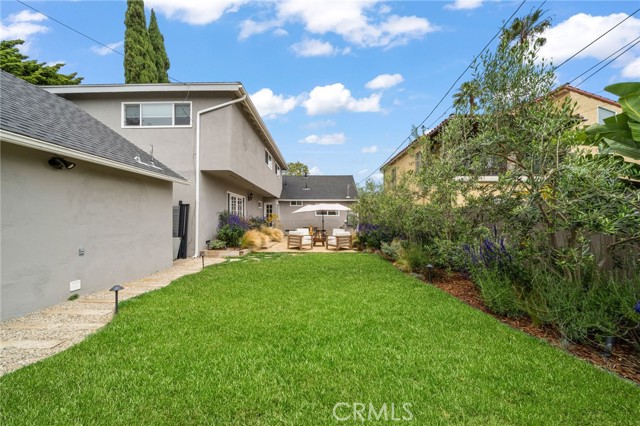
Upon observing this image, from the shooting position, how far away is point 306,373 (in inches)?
134

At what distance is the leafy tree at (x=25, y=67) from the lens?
1966 cm

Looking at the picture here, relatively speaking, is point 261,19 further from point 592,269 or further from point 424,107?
point 592,269

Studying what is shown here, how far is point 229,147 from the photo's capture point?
12.3 m

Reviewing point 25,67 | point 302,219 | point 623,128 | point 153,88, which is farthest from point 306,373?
point 25,67

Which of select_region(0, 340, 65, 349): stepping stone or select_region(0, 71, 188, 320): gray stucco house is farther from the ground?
select_region(0, 71, 188, 320): gray stucco house

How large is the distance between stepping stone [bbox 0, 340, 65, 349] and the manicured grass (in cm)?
55

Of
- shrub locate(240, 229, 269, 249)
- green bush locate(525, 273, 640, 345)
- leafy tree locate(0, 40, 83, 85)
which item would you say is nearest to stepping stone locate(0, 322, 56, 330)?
green bush locate(525, 273, 640, 345)

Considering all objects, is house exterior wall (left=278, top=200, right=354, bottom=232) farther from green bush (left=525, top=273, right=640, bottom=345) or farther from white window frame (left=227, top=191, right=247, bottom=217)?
green bush (left=525, top=273, right=640, bottom=345)

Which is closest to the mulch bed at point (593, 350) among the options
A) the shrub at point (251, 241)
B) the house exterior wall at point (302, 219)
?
the shrub at point (251, 241)

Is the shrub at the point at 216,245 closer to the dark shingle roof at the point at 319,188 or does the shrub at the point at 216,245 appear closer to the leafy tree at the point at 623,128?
the leafy tree at the point at 623,128

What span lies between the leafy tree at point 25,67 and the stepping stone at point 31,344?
2354 cm

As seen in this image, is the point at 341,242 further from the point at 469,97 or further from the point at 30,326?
the point at 30,326

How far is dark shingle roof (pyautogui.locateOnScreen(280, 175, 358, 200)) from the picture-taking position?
99.2 feet

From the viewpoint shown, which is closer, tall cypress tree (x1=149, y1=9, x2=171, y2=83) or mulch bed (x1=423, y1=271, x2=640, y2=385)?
mulch bed (x1=423, y1=271, x2=640, y2=385)
